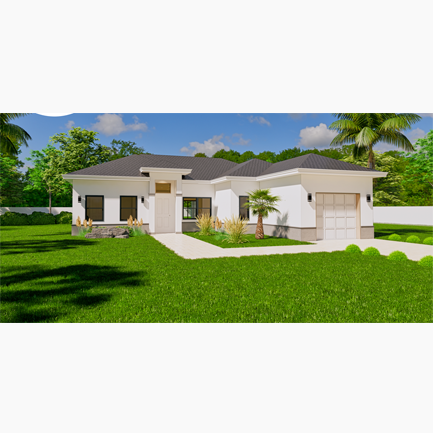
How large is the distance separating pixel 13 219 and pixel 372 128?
2748cm

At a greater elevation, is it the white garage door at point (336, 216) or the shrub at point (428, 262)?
the white garage door at point (336, 216)

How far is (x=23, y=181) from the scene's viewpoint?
1372 inches

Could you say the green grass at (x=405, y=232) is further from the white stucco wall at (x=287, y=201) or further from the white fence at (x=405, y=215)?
the white fence at (x=405, y=215)

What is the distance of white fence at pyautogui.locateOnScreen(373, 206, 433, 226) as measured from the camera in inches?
998

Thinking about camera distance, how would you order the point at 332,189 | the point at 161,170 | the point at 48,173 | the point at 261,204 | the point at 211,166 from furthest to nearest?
the point at 48,173
the point at 211,166
the point at 161,170
the point at 261,204
the point at 332,189

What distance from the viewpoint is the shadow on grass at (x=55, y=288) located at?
449 cm

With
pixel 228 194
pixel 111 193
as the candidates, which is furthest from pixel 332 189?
pixel 111 193

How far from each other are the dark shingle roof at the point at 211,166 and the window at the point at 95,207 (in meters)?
1.36

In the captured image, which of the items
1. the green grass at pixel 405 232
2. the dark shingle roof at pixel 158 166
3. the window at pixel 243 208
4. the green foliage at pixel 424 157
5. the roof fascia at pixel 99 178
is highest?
the green foliage at pixel 424 157

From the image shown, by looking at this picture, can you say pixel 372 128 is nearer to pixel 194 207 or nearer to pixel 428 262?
pixel 194 207

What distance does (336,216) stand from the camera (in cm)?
1477

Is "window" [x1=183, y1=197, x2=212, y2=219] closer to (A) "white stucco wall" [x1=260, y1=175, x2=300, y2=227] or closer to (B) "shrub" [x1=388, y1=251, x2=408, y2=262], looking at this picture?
(A) "white stucco wall" [x1=260, y1=175, x2=300, y2=227]

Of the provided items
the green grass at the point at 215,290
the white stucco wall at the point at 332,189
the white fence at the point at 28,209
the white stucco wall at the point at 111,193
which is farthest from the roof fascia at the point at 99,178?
the white fence at the point at 28,209

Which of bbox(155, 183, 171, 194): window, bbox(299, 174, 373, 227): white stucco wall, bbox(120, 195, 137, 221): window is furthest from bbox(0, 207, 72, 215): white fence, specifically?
bbox(299, 174, 373, 227): white stucco wall
